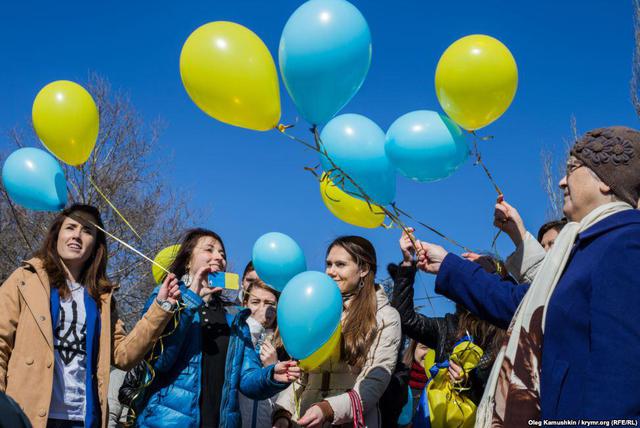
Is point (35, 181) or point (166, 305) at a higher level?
point (35, 181)

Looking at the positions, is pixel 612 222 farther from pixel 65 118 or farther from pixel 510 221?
pixel 65 118

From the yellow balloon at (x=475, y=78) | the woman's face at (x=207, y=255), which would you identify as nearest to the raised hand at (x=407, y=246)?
the yellow balloon at (x=475, y=78)

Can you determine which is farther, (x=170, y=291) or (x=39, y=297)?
(x=170, y=291)

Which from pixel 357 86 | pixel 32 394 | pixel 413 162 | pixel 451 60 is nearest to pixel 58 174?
pixel 32 394

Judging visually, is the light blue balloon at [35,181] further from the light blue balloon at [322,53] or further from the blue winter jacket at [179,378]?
the light blue balloon at [322,53]

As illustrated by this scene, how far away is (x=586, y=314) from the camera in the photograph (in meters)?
2.23

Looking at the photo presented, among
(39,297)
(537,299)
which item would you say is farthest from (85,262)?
(537,299)

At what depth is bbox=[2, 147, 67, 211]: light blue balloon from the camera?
4.25 m

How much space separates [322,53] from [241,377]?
1.92 m

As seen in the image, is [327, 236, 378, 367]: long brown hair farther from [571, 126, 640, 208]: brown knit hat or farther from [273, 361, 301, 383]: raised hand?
[571, 126, 640, 208]: brown knit hat

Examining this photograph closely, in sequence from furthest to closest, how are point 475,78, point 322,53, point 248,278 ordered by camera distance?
point 248,278, point 322,53, point 475,78

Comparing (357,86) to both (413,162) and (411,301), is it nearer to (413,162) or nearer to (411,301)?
(413,162)

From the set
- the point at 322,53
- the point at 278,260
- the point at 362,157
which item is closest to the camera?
the point at 322,53

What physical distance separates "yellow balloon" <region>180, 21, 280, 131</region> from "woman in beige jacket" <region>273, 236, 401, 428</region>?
124 cm
